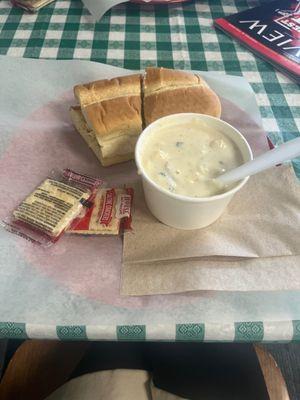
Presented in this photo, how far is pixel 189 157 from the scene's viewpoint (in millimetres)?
724

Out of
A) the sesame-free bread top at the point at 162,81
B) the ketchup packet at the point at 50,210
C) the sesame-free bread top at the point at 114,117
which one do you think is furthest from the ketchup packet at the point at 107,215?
the sesame-free bread top at the point at 162,81

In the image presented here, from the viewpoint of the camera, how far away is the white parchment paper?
61 centimetres

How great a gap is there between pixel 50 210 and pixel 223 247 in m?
0.33

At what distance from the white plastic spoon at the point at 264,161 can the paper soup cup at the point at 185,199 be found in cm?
2

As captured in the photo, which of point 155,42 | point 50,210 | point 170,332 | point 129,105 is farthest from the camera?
point 155,42

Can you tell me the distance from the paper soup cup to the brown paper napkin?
24mm

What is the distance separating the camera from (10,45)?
1.12 m

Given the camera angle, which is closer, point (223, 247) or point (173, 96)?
point (223, 247)

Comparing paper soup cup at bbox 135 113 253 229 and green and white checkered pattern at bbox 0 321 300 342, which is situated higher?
paper soup cup at bbox 135 113 253 229

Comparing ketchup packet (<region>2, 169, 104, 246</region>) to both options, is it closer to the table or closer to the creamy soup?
the creamy soup

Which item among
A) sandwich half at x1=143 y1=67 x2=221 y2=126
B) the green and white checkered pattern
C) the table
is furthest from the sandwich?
the green and white checkered pattern

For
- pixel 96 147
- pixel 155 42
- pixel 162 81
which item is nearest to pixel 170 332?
pixel 96 147

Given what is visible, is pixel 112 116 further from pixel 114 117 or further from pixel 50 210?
pixel 50 210

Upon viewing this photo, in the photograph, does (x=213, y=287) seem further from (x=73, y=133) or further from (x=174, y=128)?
(x=73, y=133)
